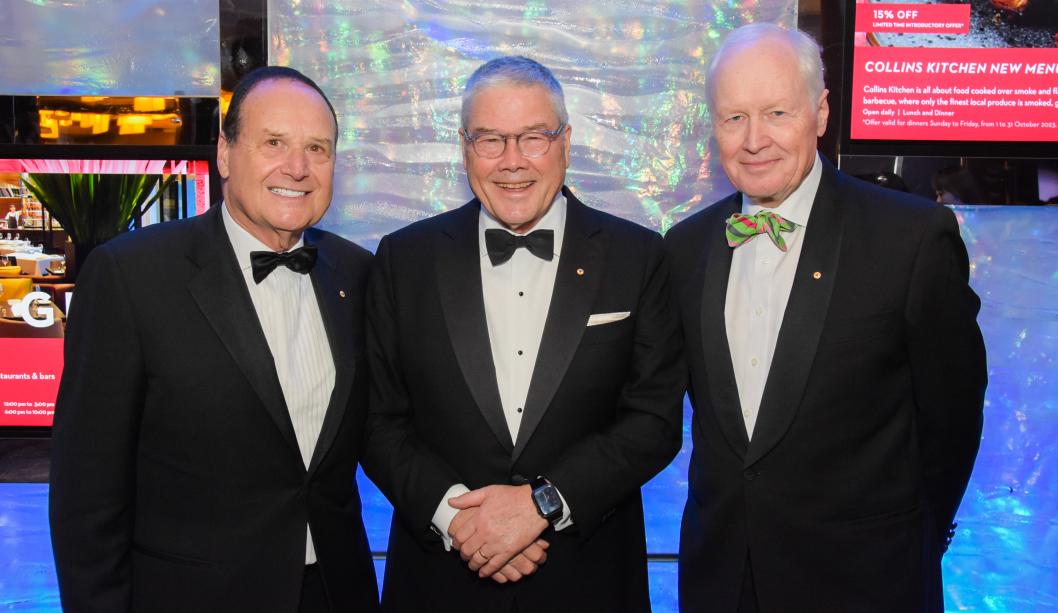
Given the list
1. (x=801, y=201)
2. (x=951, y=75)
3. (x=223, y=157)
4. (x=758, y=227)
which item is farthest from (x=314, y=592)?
(x=951, y=75)

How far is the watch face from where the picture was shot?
2295 millimetres

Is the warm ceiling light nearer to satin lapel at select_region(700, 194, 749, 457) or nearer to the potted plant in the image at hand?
the potted plant

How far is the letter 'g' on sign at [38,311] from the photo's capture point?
389 centimetres

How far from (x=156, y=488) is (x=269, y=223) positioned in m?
0.72

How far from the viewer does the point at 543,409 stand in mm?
2352

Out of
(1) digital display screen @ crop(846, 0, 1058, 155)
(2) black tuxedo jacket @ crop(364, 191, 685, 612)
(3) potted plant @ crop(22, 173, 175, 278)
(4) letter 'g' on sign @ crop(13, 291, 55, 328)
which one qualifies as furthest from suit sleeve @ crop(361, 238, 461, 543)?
(1) digital display screen @ crop(846, 0, 1058, 155)

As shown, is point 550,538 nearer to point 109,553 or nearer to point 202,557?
point 202,557

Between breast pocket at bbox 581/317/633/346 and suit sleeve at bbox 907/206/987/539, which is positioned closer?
suit sleeve at bbox 907/206/987/539

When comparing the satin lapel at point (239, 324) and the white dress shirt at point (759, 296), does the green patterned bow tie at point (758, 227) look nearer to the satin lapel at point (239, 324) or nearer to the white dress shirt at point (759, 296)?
the white dress shirt at point (759, 296)

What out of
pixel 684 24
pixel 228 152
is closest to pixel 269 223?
pixel 228 152

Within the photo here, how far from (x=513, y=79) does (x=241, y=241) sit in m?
0.87

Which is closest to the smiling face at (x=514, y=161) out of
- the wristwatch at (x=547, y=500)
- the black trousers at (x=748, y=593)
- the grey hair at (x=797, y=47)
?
the grey hair at (x=797, y=47)

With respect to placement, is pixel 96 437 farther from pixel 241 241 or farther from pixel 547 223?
pixel 547 223

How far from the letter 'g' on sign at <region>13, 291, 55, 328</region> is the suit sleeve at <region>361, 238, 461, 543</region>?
2150mm
